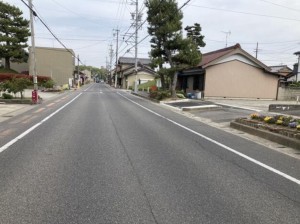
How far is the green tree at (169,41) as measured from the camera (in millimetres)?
30698

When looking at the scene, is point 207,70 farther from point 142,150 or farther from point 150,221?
point 150,221

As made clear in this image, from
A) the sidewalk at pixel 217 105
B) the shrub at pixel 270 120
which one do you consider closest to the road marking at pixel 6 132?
the shrub at pixel 270 120

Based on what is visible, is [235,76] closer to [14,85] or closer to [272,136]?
[14,85]

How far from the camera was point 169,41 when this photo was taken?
3119cm

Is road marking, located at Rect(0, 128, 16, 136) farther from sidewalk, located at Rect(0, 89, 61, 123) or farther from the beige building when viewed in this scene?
the beige building

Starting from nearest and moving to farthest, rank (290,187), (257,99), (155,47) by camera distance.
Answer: (290,187)
(155,47)
(257,99)

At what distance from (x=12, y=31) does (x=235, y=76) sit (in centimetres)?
3666

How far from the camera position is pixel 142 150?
852 centimetres

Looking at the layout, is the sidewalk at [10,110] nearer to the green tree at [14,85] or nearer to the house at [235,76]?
the green tree at [14,85]

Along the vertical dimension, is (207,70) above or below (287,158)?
above

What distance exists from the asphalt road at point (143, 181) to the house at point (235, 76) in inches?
997

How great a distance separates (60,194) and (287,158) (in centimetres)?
580

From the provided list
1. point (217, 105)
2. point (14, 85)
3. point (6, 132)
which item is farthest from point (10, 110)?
point (217, 105)

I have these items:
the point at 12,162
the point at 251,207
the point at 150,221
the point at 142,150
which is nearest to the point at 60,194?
the point at 150,221
